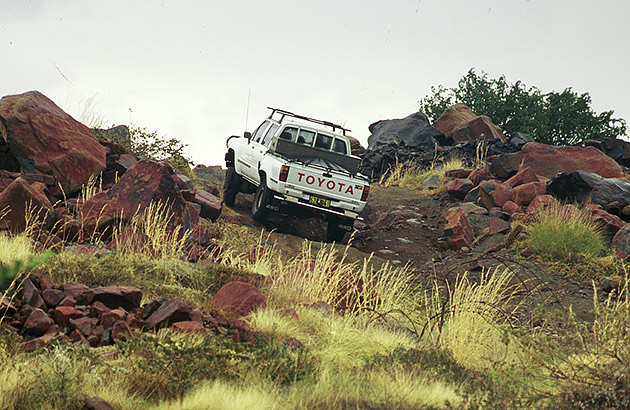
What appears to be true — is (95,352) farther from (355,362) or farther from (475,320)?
(475,320)

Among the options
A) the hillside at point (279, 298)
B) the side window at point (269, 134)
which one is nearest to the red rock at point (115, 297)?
the hillside at point (279, 298)

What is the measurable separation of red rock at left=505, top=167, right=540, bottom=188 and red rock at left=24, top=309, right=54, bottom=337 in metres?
14.8

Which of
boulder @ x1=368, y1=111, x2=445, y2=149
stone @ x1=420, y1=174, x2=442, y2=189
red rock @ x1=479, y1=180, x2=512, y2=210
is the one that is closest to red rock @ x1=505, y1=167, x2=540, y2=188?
red rock @ x1=479, y1=180, x2=512, y2=210

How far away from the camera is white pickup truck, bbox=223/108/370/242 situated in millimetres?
14398

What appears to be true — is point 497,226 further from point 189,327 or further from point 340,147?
point 189,327

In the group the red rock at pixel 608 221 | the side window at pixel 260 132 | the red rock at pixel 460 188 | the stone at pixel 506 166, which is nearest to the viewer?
the red rock at pixel 608 221

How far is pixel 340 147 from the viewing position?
16.4 meters

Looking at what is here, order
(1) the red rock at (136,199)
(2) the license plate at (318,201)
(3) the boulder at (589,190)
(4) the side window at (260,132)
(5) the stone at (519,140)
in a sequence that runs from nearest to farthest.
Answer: (1) the red rock at (136,199), (2) the license plate at (318,201), (3) the boulder at (589,190), (4) the side window at (260,132), (5) the stone at (519,140)

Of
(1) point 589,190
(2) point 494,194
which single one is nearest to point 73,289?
(2) point 494,194

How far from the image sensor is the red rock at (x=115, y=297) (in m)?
6.78

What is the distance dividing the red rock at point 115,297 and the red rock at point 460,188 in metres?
14.1

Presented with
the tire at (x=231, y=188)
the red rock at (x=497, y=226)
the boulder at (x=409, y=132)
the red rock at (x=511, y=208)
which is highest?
the boulder at (x=409, y=132)

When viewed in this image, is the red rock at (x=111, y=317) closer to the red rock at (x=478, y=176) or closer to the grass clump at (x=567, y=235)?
the grass clump at (x=567, y=235)

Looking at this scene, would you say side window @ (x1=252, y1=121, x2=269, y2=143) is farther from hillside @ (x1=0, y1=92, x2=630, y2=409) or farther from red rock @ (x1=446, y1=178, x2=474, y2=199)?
red rock @ (x1=446, y1=178, x2=474, y2=199)
